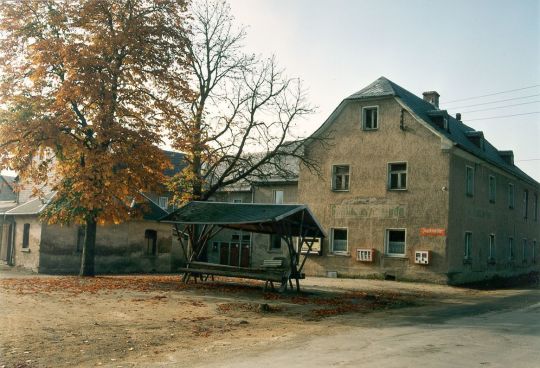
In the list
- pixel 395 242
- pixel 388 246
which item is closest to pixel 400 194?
pixel 395 242

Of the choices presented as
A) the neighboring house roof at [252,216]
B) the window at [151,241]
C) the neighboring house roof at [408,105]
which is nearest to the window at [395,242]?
the neighboring house roof at [408,105]

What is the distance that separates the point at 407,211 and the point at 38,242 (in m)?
18.7

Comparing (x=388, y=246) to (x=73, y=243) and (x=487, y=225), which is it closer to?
(x=487, y=225)

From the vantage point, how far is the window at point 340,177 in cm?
2995

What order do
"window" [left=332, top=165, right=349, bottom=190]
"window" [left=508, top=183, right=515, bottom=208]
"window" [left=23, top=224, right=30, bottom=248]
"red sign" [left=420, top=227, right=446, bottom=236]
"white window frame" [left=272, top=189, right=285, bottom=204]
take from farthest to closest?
"white window frame" [left=272, top=189, right=285, bottom=204] → "window" [left=508, top=183, right=515, bottom=208] → "window" [left=332, top=165, right=349, bottom=190] → "window" [left=23, top=224, right=30, bottom=248] → "red sign" [left=420, top=227, right=446, bottom=236]

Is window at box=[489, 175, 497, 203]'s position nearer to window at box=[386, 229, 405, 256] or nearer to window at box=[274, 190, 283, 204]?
window at box=[386, 229, 405, 256]

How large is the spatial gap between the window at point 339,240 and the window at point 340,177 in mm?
2403

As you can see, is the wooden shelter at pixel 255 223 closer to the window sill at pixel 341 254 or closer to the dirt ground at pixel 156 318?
the dirt ground at pixel 156 318

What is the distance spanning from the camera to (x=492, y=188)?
32312 millimetres

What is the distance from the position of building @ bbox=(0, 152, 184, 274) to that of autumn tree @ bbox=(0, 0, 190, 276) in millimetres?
5659

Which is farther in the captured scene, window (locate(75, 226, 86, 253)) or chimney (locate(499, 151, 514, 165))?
chimney (locate(499, 151, 514, 165))

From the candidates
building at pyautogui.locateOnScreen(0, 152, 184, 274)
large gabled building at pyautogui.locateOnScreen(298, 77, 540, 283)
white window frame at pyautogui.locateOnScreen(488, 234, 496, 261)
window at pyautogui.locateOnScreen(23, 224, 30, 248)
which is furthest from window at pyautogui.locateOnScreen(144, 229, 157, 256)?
white window frame at pyautogui.locateOnScreen(488, 234, 496, 261)

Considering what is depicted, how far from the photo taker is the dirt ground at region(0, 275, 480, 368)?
8945 millimetres

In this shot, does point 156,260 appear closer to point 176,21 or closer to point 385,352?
point 176,21
